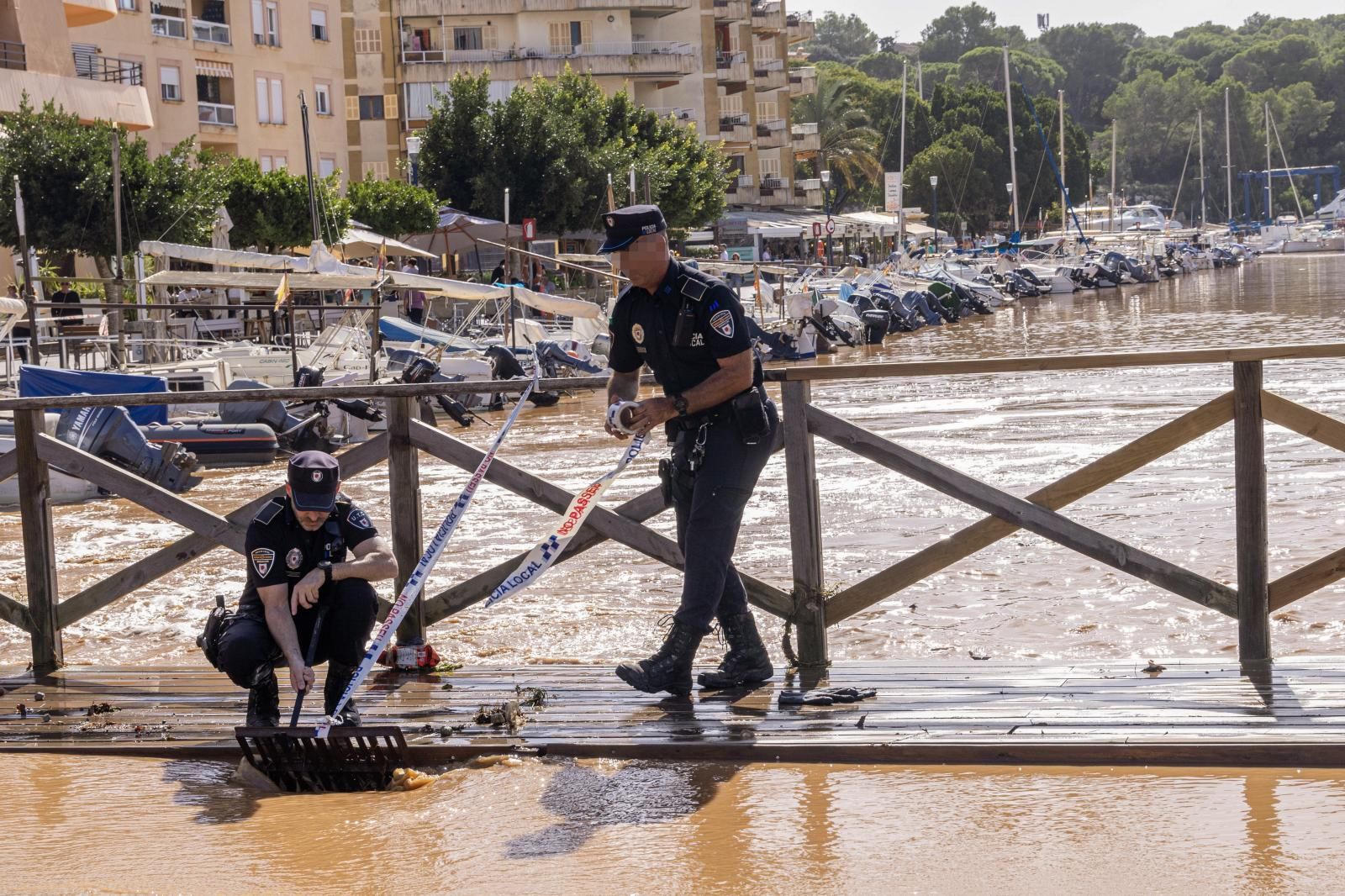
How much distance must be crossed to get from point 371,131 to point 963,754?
67.6 metres

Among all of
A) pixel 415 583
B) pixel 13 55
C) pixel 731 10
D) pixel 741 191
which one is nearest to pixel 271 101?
pixel 13 55

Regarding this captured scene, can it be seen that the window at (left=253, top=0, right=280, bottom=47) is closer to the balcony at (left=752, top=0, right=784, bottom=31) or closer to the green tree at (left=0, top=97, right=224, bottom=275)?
the green tree at (left=0, top=97, right=224, bottom=275)

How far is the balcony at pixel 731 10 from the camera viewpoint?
8144 centimetres

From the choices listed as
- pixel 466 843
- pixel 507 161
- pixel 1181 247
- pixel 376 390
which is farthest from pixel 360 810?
pixel 1181 247

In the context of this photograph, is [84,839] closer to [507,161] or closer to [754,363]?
[754,363]

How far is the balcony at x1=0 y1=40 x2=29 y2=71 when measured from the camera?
37.8 m

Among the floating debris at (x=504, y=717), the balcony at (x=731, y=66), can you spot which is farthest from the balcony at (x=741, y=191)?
the floating debris at (x=504, y=717)

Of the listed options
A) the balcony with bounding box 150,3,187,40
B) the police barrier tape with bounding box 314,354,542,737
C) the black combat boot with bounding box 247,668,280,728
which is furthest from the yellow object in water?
the balcony with bounding box 150,3,187,40

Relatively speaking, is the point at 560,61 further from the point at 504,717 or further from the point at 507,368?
the point at 504,717

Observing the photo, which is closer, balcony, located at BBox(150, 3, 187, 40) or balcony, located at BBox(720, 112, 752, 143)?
balcony, located at BBox(150, 3, 187, 40)

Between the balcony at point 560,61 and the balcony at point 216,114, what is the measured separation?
1942 centimetres

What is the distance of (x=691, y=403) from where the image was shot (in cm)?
571

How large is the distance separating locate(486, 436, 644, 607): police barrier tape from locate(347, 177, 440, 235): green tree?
122 feet

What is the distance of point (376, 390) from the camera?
6.60 metres
